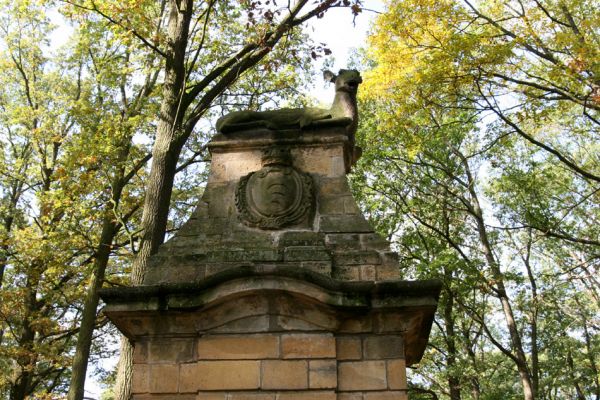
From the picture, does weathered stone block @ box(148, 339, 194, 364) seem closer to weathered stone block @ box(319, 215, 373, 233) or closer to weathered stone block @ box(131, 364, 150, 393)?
weathered stone block @ box(131, 364, 150, 393)

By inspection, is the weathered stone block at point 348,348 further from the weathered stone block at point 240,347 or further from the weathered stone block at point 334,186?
the weathered stone block at point 334,186

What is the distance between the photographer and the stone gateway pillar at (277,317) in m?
5.21

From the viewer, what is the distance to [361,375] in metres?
5.27

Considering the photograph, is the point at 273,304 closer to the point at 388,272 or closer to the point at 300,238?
the point at 300,238

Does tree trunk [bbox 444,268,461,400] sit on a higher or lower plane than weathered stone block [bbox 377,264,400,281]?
higher

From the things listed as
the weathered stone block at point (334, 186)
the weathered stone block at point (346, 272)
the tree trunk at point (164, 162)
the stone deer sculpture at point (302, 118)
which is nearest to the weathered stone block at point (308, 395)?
the weathered stone block at point (346, 272)

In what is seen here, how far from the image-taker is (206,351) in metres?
5.36

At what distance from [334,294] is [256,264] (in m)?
0.75

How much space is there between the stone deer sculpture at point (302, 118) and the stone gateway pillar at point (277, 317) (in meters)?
1.19

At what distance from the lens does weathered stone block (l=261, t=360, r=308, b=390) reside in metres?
5.18

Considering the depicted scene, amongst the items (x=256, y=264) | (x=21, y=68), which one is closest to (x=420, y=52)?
(x=256, y=264)

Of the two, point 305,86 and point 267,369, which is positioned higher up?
point 305,86

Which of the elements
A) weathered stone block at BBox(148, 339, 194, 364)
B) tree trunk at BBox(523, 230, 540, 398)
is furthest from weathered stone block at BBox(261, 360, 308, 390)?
tree trunk at BBox(523, 230, 540, 398)

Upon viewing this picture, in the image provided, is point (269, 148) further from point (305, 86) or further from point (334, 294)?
point (305, 86)
